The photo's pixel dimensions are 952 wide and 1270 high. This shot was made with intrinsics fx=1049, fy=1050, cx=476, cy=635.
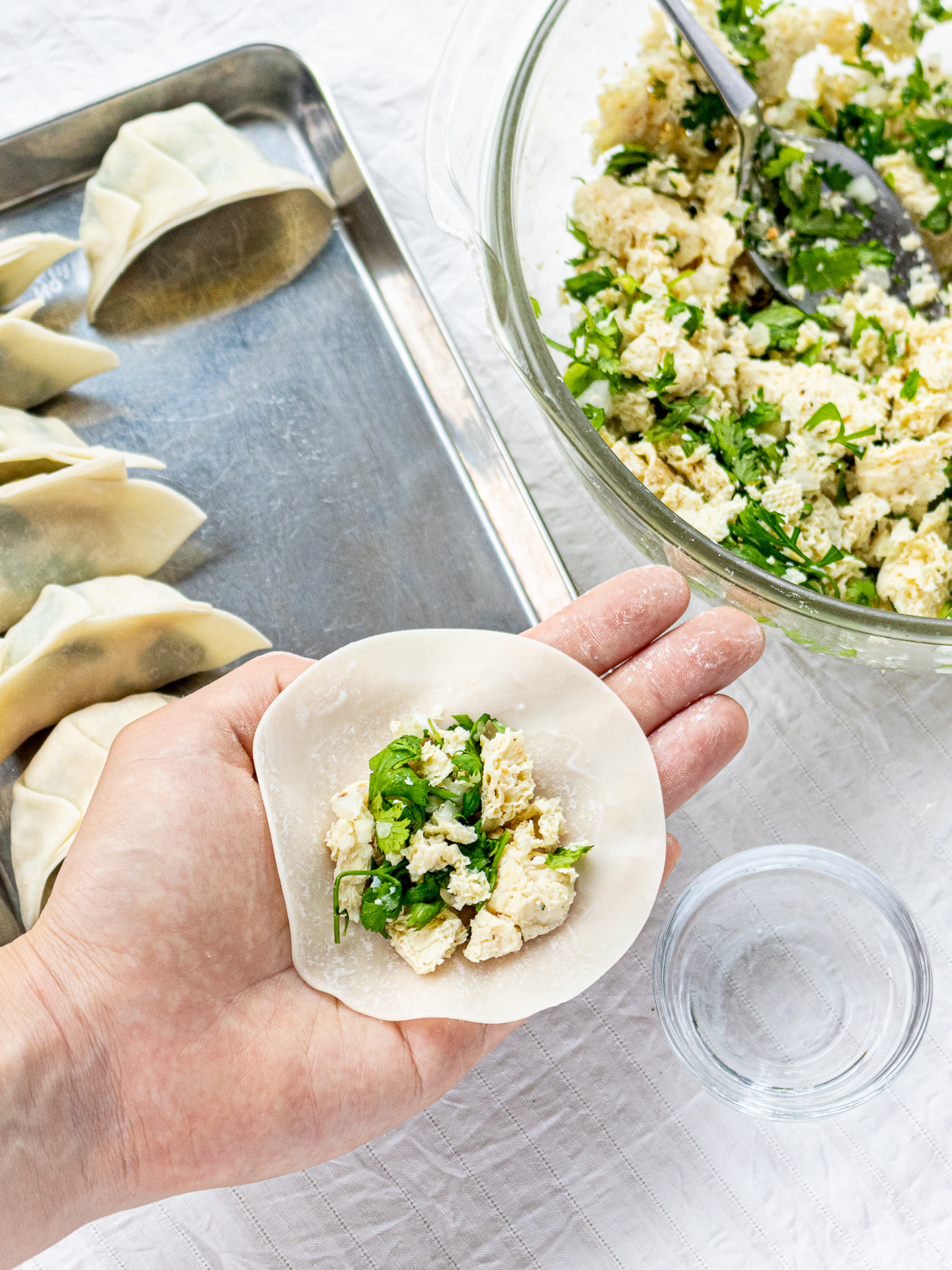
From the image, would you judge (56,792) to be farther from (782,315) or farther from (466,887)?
(782,315)

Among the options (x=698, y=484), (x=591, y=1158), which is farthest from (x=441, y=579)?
(x=591, y=1158)

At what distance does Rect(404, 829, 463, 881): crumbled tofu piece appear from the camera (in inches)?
39.0

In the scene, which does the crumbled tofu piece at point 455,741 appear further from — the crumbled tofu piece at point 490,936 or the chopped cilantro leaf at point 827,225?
the chopped cilantro leaf at point 827,225

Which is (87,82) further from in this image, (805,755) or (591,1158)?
(591,1158)

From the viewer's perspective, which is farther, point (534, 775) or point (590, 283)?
point (590, 283)

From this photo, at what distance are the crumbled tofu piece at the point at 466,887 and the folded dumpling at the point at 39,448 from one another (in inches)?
23.5

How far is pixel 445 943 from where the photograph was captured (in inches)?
39.7

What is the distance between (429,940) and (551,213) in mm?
875

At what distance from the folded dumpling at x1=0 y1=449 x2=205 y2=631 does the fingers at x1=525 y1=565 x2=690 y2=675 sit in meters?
0.46

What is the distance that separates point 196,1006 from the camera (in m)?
0.99

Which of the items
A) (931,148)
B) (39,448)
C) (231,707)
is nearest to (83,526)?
(39,448)

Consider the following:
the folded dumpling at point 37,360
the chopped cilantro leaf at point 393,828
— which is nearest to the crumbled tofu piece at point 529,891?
the chopped cilantro leaf at point 393,828

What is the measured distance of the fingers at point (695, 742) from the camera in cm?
114

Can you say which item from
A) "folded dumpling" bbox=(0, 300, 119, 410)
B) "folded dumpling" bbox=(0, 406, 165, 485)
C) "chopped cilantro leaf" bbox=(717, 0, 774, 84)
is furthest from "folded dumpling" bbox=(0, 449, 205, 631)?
"chopped cilantro leaf" bbox=(717, 0, 774, 84)
